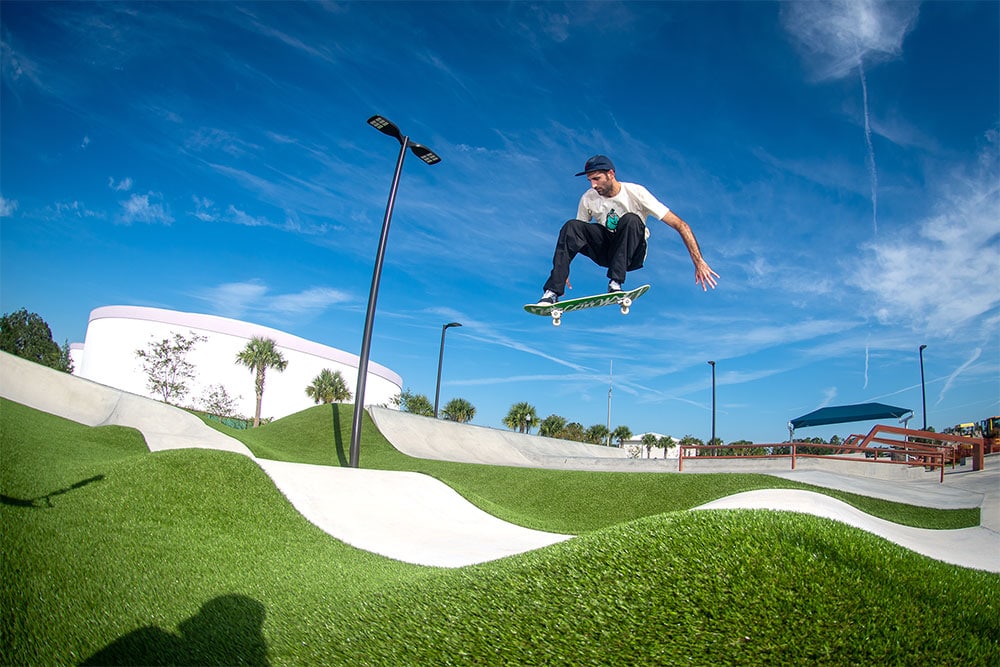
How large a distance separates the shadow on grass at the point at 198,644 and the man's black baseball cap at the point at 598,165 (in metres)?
5.45

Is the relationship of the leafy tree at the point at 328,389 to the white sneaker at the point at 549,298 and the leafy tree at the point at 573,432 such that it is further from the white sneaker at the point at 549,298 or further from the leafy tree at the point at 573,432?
the white sneaker at the point at 549,298

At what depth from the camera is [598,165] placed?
5.95 meters

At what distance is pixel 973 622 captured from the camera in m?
2.58

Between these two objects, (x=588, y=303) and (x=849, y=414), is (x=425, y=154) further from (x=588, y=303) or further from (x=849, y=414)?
(x=849, y=414)

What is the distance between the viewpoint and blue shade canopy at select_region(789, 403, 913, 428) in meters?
22.8

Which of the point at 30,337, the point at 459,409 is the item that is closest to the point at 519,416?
the point at 459,409

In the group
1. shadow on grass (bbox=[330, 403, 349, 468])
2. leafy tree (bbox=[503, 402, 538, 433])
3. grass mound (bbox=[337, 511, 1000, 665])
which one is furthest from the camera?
leafy tree (bbox=[503, 402, 538, 433])

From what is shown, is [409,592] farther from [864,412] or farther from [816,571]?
[864,412]

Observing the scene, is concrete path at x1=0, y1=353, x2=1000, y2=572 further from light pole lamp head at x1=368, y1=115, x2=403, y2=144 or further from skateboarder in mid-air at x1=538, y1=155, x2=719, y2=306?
light pole lamp head at x1=368, y1=115, x2=403, y2=144

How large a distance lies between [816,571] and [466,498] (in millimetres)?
10971

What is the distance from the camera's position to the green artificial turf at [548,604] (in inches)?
101

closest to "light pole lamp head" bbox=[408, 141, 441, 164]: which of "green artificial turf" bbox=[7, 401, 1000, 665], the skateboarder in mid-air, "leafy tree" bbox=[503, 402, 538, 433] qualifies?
the skateboarder in mid-air

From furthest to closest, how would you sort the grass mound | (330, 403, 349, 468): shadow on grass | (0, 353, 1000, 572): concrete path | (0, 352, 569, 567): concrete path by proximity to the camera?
(330, 403, 349, 468): shadow on grass
(0, 353, 1000, 572): concrete path
(0, 352, 569, 567): concrete path
the grass mound

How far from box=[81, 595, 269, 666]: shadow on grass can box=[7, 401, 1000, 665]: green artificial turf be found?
1cm
